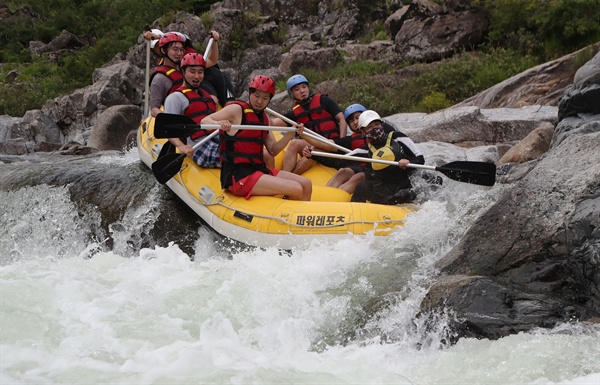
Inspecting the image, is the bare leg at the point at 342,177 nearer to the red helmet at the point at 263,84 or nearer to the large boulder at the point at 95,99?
the red helmet at the point at 263,84

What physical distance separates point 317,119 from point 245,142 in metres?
1.27

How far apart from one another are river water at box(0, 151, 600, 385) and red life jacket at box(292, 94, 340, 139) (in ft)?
5.93

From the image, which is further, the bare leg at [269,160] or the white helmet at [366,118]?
the bare leg at [269,160]

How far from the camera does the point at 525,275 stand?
165 inches

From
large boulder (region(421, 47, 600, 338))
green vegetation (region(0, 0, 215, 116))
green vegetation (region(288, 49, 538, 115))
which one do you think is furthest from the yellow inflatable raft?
green vegetation (region(0, 0, 215, 116))

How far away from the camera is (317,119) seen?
7.25m

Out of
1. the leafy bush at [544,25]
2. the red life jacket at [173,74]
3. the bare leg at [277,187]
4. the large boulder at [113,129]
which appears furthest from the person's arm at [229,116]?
the leafy bush at [544,25]

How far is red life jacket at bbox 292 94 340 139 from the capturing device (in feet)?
23.8

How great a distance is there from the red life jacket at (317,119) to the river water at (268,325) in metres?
1.81

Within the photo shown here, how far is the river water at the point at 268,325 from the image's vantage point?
342 cm

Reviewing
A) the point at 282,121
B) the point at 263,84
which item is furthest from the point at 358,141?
the point at 263,84

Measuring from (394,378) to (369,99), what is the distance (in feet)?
37.0

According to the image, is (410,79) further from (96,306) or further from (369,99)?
(96,306)

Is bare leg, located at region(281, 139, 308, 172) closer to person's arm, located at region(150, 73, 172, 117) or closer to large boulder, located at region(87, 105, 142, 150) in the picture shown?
person's arm, located at region(150, 73, 172, 117)
